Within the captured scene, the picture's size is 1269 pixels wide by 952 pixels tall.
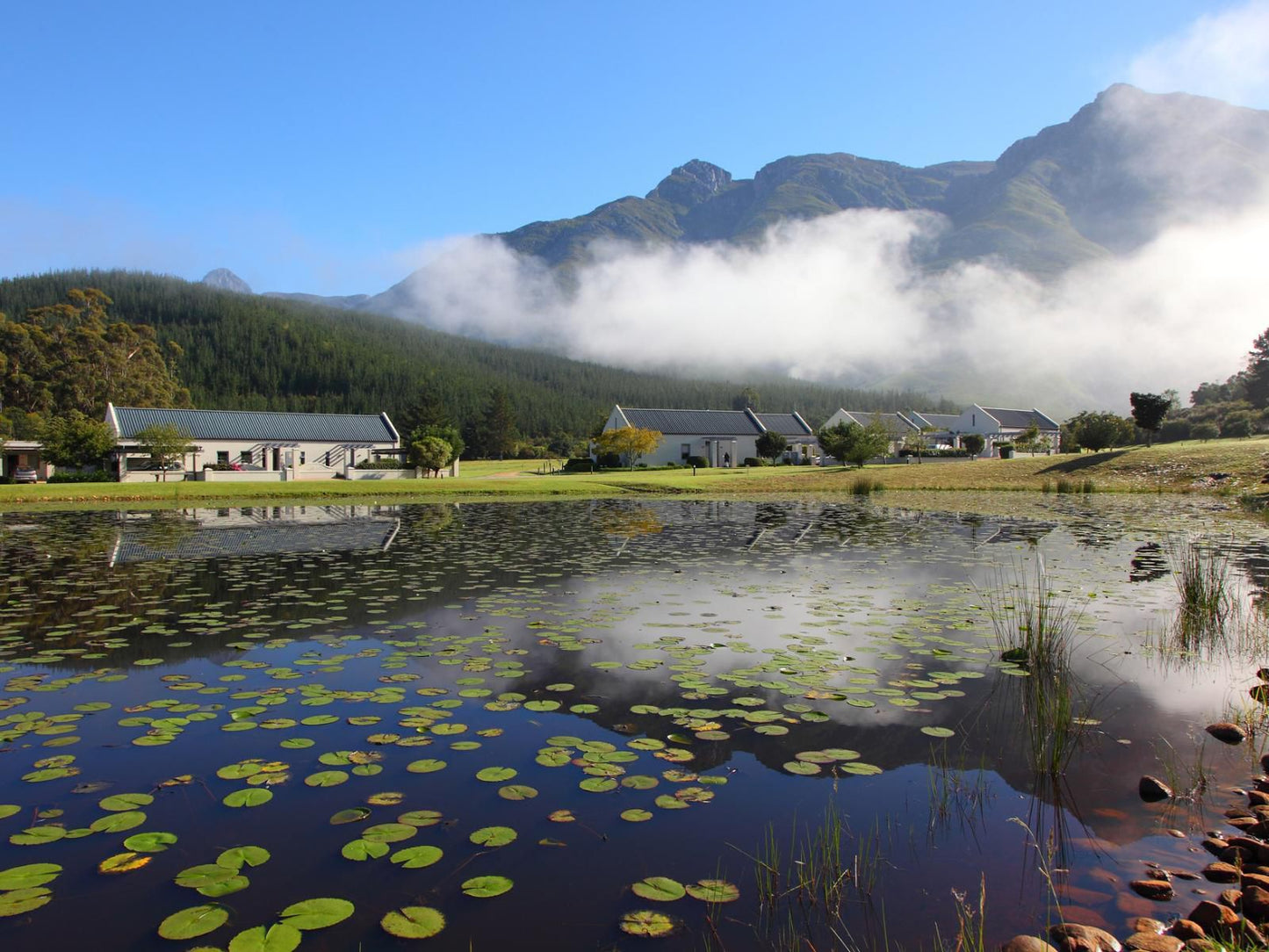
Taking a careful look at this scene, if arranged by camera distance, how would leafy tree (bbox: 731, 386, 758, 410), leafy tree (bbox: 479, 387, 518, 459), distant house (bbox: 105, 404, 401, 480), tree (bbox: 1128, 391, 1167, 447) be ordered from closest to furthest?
tree (bbox: 1128, 391, 1167, 447) → distant house (bbox: 105, 404, 401, 480) → leafy tree (bbox: 479, 387, 518, 459) → leafy tree (bbox: 731, 386, 758, 410)

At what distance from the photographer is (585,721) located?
6477 mm

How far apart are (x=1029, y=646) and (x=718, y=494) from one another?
3478 cm

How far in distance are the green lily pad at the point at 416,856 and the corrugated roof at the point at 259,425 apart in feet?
221

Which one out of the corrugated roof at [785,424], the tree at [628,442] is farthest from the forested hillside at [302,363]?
the tree at [628,442]

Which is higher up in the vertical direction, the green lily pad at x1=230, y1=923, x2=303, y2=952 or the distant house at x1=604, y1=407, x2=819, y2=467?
the distant house at x1=604, y1=407, x2=819, y2=467

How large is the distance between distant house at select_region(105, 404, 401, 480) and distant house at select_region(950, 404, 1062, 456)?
73.6 m

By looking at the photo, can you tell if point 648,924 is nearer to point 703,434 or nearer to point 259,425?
point 259,425

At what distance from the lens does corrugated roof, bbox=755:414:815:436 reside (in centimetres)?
8825

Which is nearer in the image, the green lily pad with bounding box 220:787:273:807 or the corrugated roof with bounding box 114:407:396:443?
the green lily pad with bounding box 220:787:273:807

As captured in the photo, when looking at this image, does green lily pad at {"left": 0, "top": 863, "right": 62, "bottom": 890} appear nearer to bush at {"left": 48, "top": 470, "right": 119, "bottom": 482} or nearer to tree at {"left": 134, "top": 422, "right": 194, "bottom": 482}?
bush at {"left": 48, "top": 470, "right": 119, "bottom": 482}

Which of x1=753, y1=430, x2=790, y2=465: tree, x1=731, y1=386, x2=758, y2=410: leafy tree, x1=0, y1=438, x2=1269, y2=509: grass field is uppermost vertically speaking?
x1=731, y1=386, x2=758, y2=410: leafy tree

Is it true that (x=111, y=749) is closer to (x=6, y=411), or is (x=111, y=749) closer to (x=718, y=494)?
(x=718, y=494)

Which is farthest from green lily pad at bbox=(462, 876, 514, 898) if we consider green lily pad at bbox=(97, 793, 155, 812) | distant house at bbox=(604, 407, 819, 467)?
distant house at bbox=(604, 407, 819, 467)

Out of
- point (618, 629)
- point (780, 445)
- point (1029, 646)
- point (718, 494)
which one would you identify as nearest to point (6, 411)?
point (718, 494)
